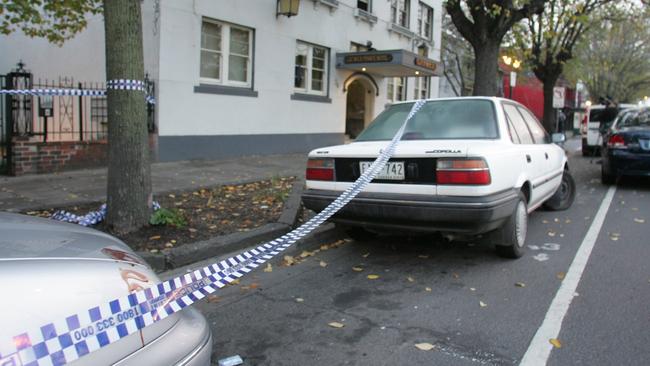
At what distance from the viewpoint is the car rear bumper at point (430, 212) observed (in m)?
4.54

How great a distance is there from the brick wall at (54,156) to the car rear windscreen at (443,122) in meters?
6.15

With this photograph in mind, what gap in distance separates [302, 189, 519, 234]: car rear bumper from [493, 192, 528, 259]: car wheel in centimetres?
19

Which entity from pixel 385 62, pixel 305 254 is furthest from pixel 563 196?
pixel 385 62

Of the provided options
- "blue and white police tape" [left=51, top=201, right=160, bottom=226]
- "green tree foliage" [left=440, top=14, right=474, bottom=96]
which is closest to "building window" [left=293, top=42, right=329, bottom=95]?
"blue and white police tape" [left=51, top=201, right=160, bottom=226]

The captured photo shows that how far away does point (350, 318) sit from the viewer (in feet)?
12.9

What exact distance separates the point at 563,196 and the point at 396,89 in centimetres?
1314

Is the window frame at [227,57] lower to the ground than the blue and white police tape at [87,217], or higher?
higher

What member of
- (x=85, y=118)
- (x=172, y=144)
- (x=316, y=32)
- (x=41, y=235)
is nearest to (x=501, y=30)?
(x=316, y=32)

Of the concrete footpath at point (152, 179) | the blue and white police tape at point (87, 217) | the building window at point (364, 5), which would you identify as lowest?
the blue and white police tape at point (87, 217)

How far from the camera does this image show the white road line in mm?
3295

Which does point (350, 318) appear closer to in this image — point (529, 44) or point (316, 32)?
point (316, 32)

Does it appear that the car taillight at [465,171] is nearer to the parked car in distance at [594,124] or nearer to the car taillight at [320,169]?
the car taillight at [320,169]

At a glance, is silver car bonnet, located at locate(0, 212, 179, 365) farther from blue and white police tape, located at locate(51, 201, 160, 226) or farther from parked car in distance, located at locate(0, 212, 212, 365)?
blue and white police tape, located at locate(51, 201, 160, 226)

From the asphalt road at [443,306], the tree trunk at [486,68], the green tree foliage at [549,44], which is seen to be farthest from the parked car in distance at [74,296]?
the green tree foliage at [549,44]
